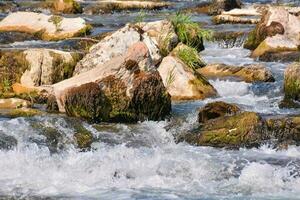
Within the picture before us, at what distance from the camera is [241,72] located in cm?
1528

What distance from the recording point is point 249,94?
1380 cm

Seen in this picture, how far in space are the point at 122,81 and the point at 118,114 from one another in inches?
22.2

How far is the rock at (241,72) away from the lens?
1476cm

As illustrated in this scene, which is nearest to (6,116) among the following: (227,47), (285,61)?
(285,61)

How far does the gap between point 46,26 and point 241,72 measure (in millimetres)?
6842

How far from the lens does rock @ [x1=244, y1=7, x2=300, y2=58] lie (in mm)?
17953

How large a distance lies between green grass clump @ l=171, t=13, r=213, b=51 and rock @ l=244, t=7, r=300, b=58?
1469 mm

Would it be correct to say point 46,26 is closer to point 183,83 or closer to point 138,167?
point 183,83

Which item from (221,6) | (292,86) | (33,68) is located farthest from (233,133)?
(221,6)

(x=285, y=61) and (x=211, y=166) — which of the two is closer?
(x=211, y=166)

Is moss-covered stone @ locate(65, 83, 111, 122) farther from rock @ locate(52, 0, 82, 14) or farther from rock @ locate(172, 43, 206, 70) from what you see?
rock @ locate(52, 0, 82, 14)

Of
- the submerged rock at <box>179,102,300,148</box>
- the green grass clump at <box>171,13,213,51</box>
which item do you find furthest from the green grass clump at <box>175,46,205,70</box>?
the submerged rock at <box>179,102,300,148</box>

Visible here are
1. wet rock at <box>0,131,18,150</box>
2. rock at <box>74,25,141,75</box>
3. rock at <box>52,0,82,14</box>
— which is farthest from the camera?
rock at <box>52,0,82,14</box>

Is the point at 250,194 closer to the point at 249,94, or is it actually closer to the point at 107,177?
the point at 107,177
